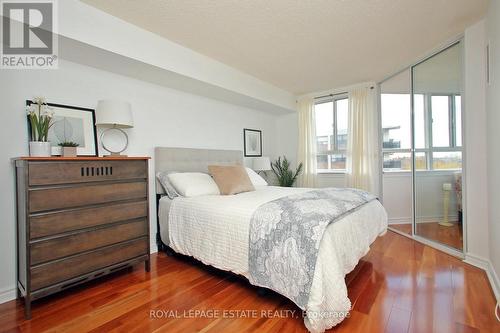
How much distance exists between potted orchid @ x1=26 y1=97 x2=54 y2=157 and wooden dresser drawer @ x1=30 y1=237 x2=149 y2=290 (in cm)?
84

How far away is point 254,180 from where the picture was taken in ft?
11.6

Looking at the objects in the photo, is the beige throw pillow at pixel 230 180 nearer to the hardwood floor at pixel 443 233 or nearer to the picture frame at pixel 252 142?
the picture frame at pixel 252 142

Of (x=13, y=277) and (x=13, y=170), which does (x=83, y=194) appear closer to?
(x=13, y=170)

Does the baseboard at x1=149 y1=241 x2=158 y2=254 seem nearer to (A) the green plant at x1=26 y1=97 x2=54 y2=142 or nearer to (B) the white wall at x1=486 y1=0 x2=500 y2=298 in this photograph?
(A) the green plant at x1=26 y1=97 x2=54 y2=142

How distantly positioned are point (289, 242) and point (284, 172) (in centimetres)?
317

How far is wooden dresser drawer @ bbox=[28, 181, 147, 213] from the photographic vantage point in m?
1.66

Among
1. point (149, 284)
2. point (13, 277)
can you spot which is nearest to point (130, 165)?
point (149, 284)

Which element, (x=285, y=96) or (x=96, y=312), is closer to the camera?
(x=96, y=312)

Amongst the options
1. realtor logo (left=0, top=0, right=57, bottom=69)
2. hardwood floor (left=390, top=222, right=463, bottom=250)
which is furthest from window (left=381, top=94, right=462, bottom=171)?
realtor logo (left=0, top=0, right=57, bottom=69)

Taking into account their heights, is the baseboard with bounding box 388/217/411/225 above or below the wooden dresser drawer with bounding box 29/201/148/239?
below

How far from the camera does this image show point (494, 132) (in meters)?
1.96

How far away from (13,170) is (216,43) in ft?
7.19

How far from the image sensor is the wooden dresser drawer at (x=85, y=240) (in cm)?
167

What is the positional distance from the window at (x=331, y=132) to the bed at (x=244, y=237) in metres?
2.04
